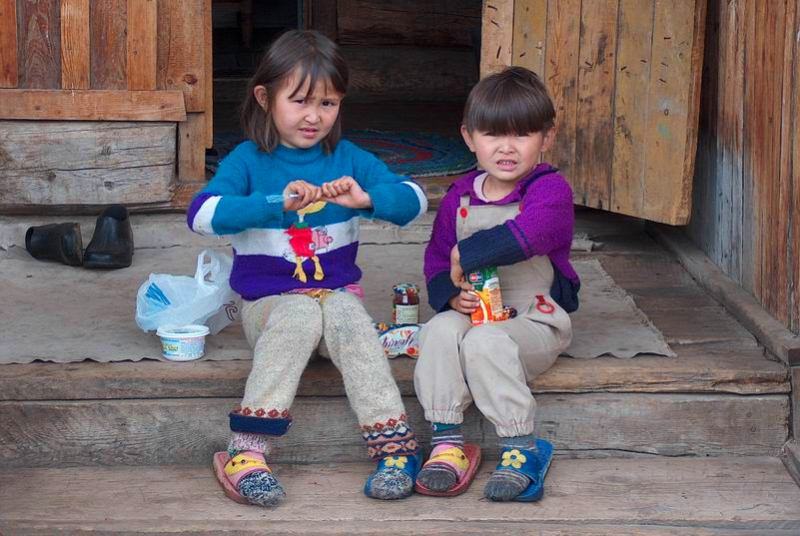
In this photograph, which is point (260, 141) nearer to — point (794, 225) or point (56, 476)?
point (56, 476)

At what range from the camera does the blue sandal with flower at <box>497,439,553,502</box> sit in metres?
2.85

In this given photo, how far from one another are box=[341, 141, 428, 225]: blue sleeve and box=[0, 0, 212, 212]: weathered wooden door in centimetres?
159

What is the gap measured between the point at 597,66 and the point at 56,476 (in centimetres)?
237

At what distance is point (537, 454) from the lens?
9.71 ft

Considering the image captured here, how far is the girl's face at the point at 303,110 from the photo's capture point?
3021 millimetres

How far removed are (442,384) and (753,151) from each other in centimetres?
136

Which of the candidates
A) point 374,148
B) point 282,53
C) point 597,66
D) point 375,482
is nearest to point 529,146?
point 282,53

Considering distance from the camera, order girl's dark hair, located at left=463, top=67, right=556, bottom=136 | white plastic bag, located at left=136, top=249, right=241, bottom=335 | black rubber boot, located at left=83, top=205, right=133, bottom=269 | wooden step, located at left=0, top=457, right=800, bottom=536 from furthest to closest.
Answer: black rubber boot, located at left=83, top=205, right=133, bottom=269 < white plastic bag, located at left=136, top=249, right=241, bottom=335 < girl's dark hair, located at left=463, top=67, right=556, bottom=136 < wooden step, located at left=0, top=457, right=800, bottom=536

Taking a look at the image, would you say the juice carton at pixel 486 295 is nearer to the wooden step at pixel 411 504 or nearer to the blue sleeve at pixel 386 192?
the blue sleeve at pixel 386 192

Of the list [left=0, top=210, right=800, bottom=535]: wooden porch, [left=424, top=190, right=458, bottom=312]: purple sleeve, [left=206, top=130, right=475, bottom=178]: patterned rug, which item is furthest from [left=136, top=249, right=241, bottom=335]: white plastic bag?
[left=206, top=130, right=475, bottom=178]: patterned rug

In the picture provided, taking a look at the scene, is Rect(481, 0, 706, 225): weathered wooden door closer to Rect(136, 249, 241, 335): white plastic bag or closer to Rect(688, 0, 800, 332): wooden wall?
Rect(688, 0, 800, 332): wooden wall

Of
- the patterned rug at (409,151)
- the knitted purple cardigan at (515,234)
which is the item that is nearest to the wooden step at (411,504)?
the knitted purple cardigan at (515,234)

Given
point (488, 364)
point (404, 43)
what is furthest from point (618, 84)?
point (404, 43)

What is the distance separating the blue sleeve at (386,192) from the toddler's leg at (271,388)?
304 millimetres
